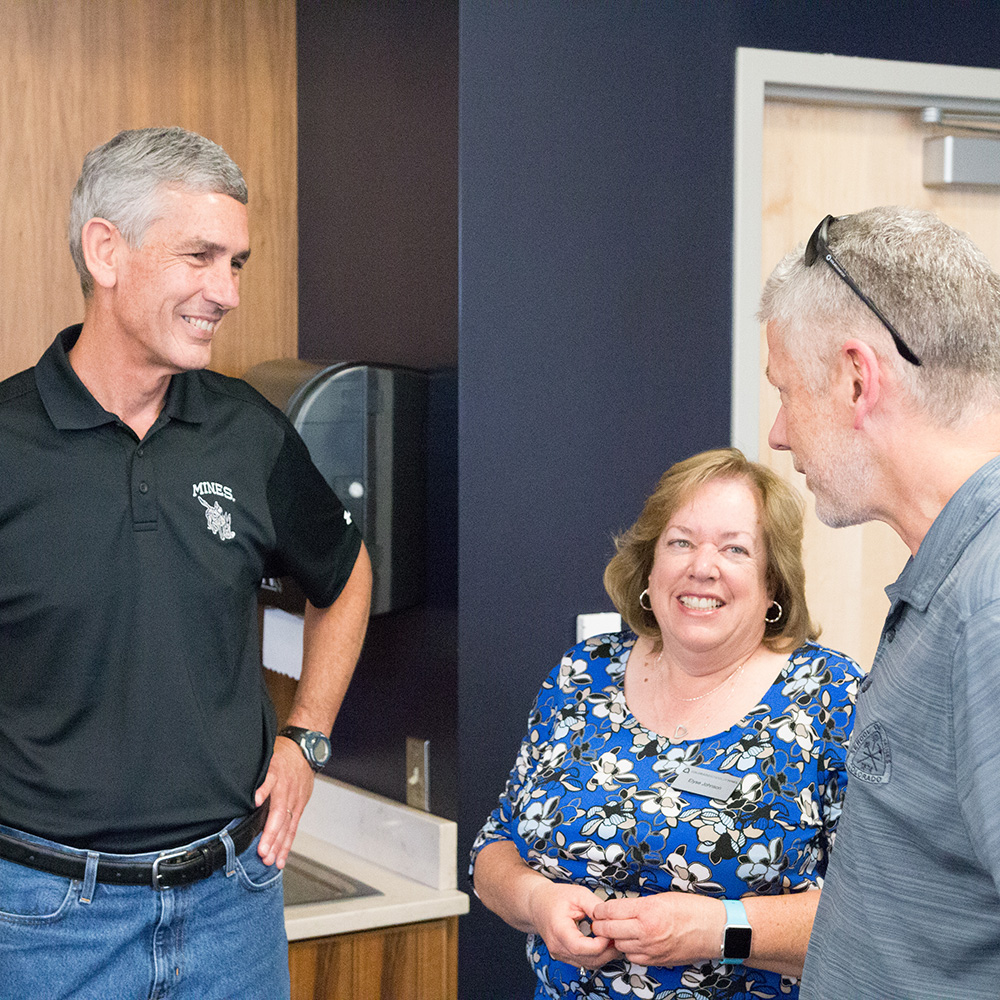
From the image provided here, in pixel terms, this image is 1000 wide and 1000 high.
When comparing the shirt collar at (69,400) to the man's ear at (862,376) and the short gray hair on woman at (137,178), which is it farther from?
the man's ear at (862,376)

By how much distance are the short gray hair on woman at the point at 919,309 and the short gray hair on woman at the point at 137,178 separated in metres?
0.89

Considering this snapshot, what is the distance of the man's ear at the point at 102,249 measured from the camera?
1.64m

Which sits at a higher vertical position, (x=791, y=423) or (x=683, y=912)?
(x=791, y=423)

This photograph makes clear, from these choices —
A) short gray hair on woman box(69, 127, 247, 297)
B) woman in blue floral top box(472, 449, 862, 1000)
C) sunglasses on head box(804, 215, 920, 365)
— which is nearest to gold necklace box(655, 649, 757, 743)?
woman in blue floral top box(472, 449, 862, 1000)

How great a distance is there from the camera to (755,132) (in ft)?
8.51

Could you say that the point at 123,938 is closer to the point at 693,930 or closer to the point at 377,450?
the point at 693,930

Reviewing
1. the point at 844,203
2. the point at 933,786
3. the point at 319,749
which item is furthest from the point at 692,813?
the point at 844,203

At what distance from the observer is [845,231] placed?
1.11 meters

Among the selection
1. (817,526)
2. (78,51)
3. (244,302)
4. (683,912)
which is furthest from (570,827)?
(78,51)

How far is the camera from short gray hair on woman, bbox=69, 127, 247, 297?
1630mm

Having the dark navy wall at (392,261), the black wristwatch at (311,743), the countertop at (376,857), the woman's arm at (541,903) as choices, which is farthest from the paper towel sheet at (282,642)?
the woman's arm at (541,903)

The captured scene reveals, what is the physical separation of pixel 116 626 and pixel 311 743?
1.41 feet

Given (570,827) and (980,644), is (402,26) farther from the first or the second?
(980,644)

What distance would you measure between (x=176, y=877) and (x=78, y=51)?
5.90ft
